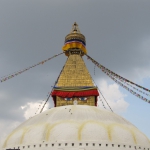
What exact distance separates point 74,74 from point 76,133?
410 inches

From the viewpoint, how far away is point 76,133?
10.9 metres

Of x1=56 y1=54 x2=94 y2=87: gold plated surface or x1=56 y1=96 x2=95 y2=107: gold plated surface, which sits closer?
x1=56 y1=96 x2=95 y2=107: gold plated surface

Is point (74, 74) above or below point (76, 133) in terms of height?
above

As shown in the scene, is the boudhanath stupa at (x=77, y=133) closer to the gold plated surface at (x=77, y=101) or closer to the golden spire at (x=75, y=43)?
the gold plated surface at (x=77, y=101)

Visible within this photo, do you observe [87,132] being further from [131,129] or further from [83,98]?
[83,98]

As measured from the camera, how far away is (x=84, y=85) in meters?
20.2

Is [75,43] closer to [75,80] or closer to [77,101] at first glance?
[75,80]

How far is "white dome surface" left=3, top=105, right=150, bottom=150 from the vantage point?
35.0 feet

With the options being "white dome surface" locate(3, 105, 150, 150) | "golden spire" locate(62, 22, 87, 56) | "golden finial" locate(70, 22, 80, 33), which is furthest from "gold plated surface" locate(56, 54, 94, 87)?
"white dome surface" locate(3, 105, 150, 150)

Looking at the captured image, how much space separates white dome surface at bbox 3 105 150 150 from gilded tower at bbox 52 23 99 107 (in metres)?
5.84

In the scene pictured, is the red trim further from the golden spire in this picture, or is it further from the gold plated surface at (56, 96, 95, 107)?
the golden spire

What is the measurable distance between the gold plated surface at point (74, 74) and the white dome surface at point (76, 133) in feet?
25.3

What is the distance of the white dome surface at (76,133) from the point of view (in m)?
10.7

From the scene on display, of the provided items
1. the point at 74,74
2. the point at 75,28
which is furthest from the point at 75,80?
the point at 75,28
